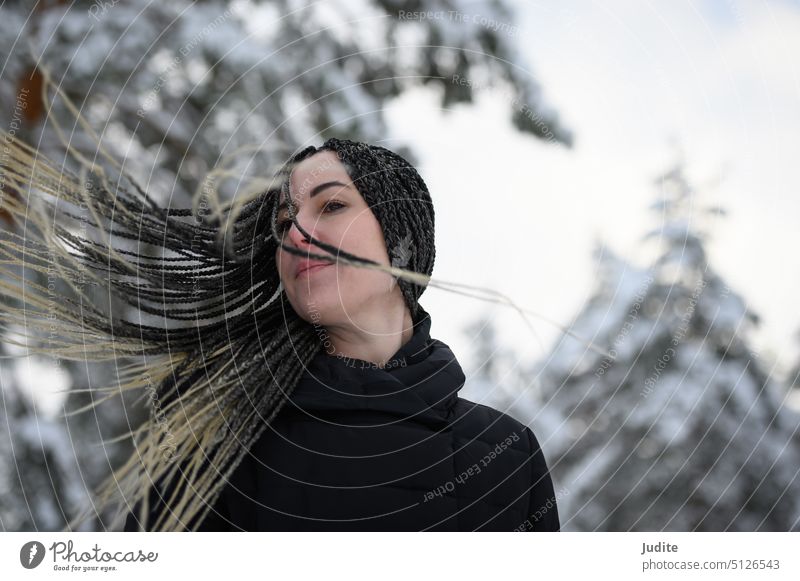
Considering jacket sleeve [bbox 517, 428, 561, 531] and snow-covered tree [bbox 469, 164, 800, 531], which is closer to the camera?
jacket sleeve [bbox 517, 428, 561, 531]

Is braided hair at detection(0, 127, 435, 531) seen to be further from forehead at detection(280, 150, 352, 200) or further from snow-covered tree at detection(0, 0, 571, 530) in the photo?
snow-covered tree at detection(0, 0, 571, 530)

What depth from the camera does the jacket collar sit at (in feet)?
2.98

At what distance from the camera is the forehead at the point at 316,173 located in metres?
0.91

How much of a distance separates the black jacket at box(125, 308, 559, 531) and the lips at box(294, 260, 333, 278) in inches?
4.5

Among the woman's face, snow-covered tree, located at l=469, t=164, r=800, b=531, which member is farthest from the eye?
snow-covered tree, located at l=469, t=164, r=800, b=531

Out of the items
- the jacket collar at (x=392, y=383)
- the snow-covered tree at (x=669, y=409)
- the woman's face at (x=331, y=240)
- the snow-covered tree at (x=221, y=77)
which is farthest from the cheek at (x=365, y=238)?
the snow-covered tree at (x=669, y=409)

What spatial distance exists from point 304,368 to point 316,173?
24cm

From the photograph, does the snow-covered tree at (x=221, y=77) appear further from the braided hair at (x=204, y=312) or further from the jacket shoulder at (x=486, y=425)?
the jacket shoulder at (x=486, y=425)

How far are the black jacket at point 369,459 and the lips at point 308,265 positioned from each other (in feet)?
0.37

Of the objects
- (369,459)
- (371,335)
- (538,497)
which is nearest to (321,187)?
(371,335)
